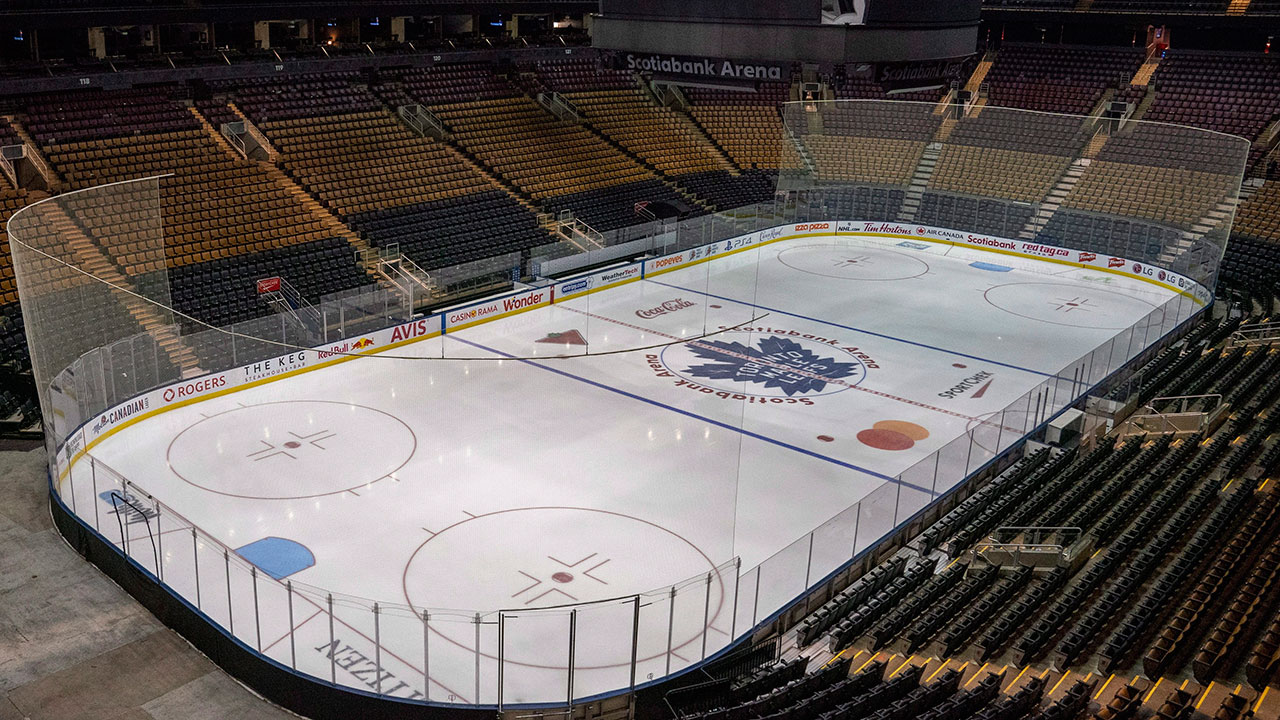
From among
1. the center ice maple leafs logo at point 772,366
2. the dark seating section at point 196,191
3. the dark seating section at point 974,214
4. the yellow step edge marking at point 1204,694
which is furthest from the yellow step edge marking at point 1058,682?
the dark seating section at point 974,214

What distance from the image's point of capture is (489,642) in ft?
36.6

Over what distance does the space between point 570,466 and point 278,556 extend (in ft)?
15.7

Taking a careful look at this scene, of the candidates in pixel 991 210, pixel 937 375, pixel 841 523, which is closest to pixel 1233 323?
pixel 937 375

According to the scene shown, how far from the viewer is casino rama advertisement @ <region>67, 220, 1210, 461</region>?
60.2 ft

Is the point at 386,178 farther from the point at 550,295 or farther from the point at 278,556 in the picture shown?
the point at 278,556

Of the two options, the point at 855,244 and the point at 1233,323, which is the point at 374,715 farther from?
the point at 855,244

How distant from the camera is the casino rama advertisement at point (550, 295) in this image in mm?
18344

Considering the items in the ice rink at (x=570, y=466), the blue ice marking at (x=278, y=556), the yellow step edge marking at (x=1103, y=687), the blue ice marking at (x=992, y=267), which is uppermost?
the yellow step edge marking at (x=1103, y=687)

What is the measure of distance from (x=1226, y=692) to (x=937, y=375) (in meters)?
12.3

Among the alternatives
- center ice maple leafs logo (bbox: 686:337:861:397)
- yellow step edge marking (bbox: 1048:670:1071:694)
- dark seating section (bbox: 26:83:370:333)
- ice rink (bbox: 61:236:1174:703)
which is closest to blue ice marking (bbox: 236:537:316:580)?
ice rink (bbox: 61:236:1174:703)

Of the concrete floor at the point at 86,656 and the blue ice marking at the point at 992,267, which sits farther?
the blue ice marking at the point at 992,267

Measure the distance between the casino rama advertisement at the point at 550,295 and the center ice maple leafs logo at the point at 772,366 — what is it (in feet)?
14.2

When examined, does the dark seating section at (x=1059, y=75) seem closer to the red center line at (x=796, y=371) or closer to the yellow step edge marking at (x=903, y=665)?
the red center line at (x=796, y=371)

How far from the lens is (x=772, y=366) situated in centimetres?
2283
